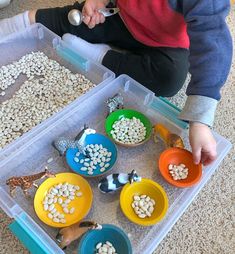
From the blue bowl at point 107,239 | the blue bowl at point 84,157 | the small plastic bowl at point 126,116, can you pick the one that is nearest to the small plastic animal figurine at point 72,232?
the blue bowl at point 107,239

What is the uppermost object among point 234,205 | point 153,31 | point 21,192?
point 153,31

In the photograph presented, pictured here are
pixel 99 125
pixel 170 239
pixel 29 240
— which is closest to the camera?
pixel 29 240

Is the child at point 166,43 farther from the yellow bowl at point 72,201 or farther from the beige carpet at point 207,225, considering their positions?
the yellow bowl at point 72,201

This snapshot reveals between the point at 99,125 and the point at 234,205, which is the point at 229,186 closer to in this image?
the point at 234,205

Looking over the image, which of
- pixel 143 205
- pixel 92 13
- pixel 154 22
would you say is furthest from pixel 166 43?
pixel 143 205

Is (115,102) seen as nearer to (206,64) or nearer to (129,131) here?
(129,131)

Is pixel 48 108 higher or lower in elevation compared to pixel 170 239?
higher

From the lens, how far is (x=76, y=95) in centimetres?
88

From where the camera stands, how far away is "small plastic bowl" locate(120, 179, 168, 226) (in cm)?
64

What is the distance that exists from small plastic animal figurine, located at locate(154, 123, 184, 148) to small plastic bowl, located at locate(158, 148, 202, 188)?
0.04 ft

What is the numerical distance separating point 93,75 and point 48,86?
120 millimetres

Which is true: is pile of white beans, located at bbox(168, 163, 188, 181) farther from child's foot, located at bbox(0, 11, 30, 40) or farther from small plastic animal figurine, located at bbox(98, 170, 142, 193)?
child's foot, located at bbox(0, 11, 30, 40)

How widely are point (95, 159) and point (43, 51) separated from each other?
0.40 metres

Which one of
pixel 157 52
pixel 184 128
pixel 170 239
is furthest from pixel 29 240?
pixel 157 52
